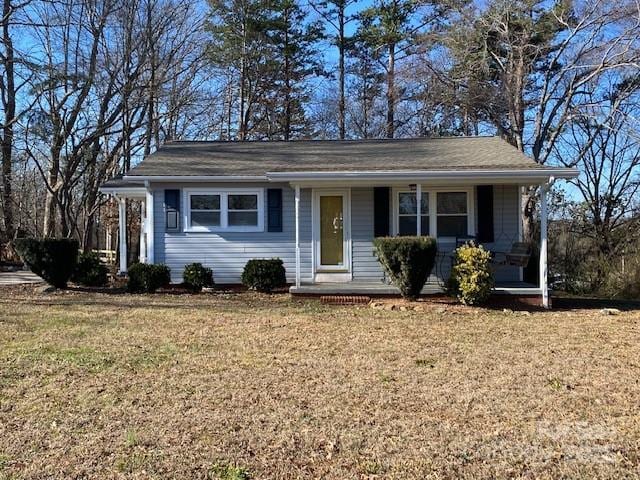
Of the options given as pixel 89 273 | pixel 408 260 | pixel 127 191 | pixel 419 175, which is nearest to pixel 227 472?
pixel 408 260

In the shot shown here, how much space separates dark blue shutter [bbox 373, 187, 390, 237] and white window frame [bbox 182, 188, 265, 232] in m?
2.45

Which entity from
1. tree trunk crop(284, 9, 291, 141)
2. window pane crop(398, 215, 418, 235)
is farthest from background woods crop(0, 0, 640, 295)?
window pane crop(398, 215, 418, 235)

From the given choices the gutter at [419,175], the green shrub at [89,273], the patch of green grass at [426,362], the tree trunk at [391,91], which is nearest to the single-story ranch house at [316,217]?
the gutter at [419,175]

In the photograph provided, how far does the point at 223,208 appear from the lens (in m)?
11.2

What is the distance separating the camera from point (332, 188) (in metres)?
11.1

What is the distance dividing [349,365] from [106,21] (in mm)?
17110

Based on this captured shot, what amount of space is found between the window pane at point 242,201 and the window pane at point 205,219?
0.39 meters

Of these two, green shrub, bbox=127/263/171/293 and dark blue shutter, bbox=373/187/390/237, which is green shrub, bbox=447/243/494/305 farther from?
green shrub, bbox=127/263/171/293

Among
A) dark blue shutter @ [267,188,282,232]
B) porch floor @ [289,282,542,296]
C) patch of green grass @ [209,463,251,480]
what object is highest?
dark blue shutter @ [267,188,282,232]

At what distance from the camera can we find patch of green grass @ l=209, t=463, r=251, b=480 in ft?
9.43

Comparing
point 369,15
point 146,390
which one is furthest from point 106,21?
point 146,390

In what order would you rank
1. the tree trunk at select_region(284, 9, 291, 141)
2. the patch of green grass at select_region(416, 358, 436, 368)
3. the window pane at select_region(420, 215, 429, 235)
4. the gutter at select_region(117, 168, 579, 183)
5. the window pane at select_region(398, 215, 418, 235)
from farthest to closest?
the tree trunk at select_region(284, 9, 291, 141) < the window pane at select_region(398, 215, 418, 235) < the window pane at select_region(420, 215, 429, 235) < the gutter at select_region(117, 168, 579, 183) < the patch of green grass at select_region(416, 358, 436, 368)

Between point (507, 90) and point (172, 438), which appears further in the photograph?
point (507, 90)

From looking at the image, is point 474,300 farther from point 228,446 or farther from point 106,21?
point 106,21
